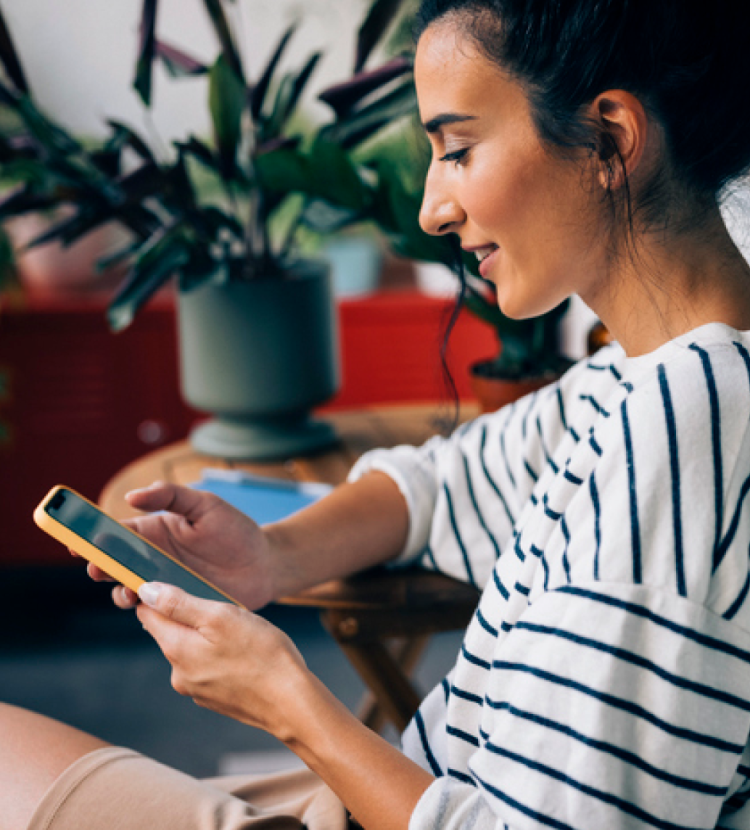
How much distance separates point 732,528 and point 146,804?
0.49 meters

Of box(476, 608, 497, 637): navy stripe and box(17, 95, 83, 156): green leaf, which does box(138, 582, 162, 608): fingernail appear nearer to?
box(476, 608, 497, 637): navy stripe

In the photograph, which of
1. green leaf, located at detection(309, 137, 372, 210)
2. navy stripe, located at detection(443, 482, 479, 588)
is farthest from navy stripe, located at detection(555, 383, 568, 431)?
green leaf, located at detection(309, 137, 372, 210)

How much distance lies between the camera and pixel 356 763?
0.62 meters

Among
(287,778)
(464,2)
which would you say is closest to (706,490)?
(464,2)

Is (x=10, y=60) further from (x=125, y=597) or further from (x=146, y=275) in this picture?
(x=125, y=597)

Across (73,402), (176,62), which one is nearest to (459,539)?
(176,62)

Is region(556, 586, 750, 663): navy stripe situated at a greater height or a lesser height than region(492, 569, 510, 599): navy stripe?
greater

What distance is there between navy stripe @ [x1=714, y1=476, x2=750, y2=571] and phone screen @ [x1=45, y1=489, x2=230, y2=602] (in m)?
0.42

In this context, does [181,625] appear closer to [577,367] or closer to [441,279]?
[577,367]

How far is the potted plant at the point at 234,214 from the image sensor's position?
4.25 feet

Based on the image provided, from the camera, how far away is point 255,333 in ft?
4.55

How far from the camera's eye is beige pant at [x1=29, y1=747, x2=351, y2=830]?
2.30 feet

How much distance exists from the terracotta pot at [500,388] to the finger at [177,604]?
0.69 m

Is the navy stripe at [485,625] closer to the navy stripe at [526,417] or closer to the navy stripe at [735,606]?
the navy stripe at [735,606]
